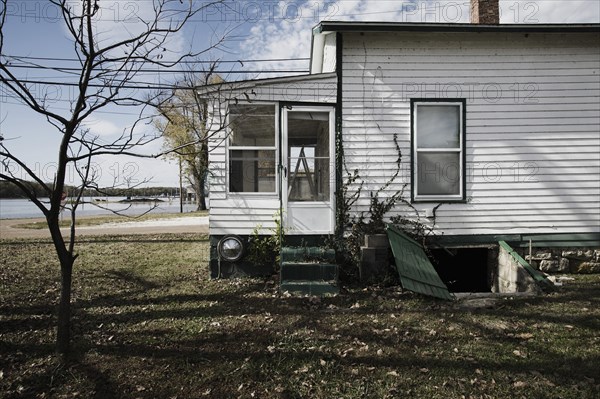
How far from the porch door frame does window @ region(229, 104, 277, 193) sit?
0.75 feet

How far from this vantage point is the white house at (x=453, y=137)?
7020 mm

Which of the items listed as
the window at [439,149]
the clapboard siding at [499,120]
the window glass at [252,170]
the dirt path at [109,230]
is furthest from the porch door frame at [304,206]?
the dirt path at [109,230]

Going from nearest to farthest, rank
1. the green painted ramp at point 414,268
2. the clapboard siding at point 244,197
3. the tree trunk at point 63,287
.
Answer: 1. the tree trunk at point 63,287
2. the green painted ramp at point 414,268
3. the clapboard siding at point 244,197

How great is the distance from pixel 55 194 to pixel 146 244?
8242mm

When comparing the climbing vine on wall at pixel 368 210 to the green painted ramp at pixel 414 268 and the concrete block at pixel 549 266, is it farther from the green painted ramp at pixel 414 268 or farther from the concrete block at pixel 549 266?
the concrete block at pixel 549 266

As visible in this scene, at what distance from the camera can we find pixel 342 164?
7.04m

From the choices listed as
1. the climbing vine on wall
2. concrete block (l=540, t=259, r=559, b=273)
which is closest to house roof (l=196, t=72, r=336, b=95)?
the climbing vine on wall

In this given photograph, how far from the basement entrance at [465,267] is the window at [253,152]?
146 inches

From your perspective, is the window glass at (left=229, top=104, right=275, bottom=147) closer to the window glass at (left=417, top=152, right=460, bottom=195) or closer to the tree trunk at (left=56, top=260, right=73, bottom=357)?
the window glass at (left=417, top=152, right=460, bottom=195)

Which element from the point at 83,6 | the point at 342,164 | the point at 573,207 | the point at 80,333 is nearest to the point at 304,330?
the point at 80,333

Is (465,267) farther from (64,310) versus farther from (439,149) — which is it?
(64,310)

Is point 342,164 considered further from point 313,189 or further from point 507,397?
point 507,397

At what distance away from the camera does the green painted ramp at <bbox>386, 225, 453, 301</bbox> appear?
5676 millimetres

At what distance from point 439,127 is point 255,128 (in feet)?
11.8
